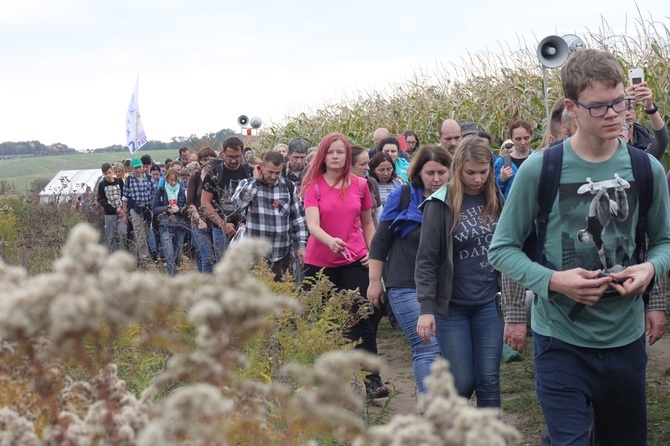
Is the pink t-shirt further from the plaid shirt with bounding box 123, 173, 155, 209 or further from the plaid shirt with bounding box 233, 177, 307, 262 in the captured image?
the plaid shirt with bounding box 123, 173, 155, 209

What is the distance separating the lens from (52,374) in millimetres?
2000

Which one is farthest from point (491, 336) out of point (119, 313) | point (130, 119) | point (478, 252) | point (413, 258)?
point (130, 119)

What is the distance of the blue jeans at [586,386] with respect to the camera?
11.7 ft

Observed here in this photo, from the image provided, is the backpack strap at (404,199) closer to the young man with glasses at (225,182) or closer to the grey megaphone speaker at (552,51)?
the young man with glasses at (225,182)

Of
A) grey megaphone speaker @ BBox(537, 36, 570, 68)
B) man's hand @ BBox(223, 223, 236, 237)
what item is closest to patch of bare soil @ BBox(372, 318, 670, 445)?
man's hand @ BBox(223, 223, 236, 237)

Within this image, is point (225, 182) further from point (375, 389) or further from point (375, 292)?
point (375, 292)

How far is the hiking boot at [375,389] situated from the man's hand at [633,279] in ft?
12.9

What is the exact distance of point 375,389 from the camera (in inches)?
289

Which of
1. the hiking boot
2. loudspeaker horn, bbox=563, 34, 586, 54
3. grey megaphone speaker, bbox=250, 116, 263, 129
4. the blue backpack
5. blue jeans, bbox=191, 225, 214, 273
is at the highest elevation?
loudspeaker horn, bbox=563, 34, 586, 54

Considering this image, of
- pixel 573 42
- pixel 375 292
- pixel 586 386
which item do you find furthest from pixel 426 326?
pixel 573 42

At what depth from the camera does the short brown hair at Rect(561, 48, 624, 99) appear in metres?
3.43

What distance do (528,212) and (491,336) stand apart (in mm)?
1740

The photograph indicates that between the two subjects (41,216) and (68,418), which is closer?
(68,418)

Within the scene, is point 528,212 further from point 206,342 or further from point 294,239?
point 294,239
